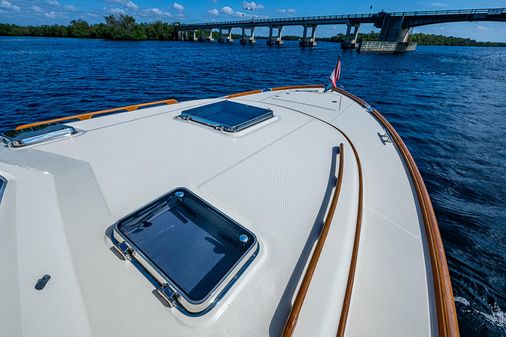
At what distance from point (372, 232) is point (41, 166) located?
3140 mm

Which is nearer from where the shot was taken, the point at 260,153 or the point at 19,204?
the point at 19,204

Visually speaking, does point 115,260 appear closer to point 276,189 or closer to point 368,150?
point 276,189

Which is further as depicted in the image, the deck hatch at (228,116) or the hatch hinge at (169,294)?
the deck hatch at (228,116)

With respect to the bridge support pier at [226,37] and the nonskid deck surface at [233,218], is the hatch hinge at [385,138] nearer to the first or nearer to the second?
the nonskid deck surface at [233,218]

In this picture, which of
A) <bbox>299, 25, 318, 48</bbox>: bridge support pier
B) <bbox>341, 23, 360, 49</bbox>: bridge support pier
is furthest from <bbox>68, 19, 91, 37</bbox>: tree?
<bbox>341, 23, 360, 49</bbox>: bridge support pier

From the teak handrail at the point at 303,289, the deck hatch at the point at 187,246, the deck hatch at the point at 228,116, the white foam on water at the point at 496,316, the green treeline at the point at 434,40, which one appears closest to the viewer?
the teak handrail at the point at 303,289

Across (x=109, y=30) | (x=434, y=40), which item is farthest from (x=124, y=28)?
(x=434, y=40)

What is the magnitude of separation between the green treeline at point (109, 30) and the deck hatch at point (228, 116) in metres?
85.1

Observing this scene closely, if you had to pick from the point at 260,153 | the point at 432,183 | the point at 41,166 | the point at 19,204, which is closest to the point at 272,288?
the point at 260,153

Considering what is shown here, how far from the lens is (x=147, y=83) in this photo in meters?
14.2

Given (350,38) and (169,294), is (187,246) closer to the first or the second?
(169,294)

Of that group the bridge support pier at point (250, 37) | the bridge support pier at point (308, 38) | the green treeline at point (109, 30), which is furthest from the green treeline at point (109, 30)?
the bridge support pier at point (308, 38)

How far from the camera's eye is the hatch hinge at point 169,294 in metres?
1.11

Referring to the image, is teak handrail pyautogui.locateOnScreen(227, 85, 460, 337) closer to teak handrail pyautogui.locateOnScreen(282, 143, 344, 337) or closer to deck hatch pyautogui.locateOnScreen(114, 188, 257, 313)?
teak handrail pyautogui.locateOnScreen(282, 143, 344, 337)
